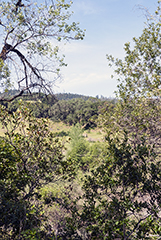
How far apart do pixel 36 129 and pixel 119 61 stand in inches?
228

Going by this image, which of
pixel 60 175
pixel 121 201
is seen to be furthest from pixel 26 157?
pixel 121 201

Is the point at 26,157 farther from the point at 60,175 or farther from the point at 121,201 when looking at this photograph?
the point at 121,201

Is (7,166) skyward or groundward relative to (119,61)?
groundward

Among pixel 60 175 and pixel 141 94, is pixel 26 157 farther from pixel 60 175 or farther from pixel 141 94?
pixel 141 94

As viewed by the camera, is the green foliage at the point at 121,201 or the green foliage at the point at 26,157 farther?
the green foliage at the point at 26,157

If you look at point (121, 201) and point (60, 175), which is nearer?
point (121, 201)

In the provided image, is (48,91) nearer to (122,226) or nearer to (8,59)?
(8,59)

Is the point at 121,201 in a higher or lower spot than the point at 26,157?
lower

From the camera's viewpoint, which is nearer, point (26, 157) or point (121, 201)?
point (121, 201)

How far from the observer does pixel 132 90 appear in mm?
7621

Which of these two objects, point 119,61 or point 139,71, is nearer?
point 139,71

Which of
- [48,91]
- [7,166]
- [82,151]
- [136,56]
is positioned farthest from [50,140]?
[82,151]

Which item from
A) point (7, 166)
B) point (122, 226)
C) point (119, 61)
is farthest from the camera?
point (119, 61)

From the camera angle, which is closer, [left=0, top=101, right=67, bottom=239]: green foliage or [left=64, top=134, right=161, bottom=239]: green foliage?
[left=64, top=134, right=161, bottom=239]: green foliage
